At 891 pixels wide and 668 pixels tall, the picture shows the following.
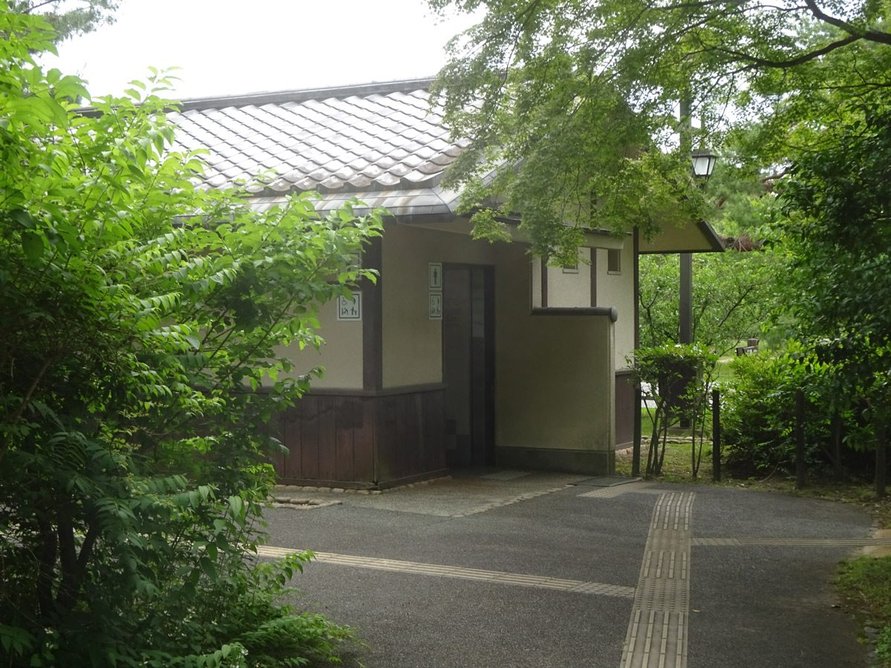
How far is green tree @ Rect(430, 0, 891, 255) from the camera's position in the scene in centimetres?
819

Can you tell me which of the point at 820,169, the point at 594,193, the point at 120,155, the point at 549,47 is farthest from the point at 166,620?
the point at 594,193

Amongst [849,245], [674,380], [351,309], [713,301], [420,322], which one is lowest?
[674,380]

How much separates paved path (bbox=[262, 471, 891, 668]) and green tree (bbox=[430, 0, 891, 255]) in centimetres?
283

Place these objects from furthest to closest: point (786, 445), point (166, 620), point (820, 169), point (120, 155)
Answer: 1. point (786, 445)
2. point (820, 169)
3. point (166, 620)
4. point (120, 155)

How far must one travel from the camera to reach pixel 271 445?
502 centimetres

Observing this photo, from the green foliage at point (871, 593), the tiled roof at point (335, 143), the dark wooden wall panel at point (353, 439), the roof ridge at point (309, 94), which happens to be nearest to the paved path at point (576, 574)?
the green foliage at point (871, 593)

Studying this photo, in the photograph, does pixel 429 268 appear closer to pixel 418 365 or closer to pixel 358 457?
pixel 418 365

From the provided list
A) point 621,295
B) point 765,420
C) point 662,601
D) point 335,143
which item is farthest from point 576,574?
point 621,295

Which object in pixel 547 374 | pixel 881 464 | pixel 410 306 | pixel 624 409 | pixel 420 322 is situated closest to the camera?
pixel 881 464

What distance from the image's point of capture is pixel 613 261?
16.9m

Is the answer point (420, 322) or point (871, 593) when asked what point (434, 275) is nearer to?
point (420, 322)

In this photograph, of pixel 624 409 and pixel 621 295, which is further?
pixel 621 295

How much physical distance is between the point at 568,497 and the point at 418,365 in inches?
95.5

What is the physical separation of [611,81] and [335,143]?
18.2ft
